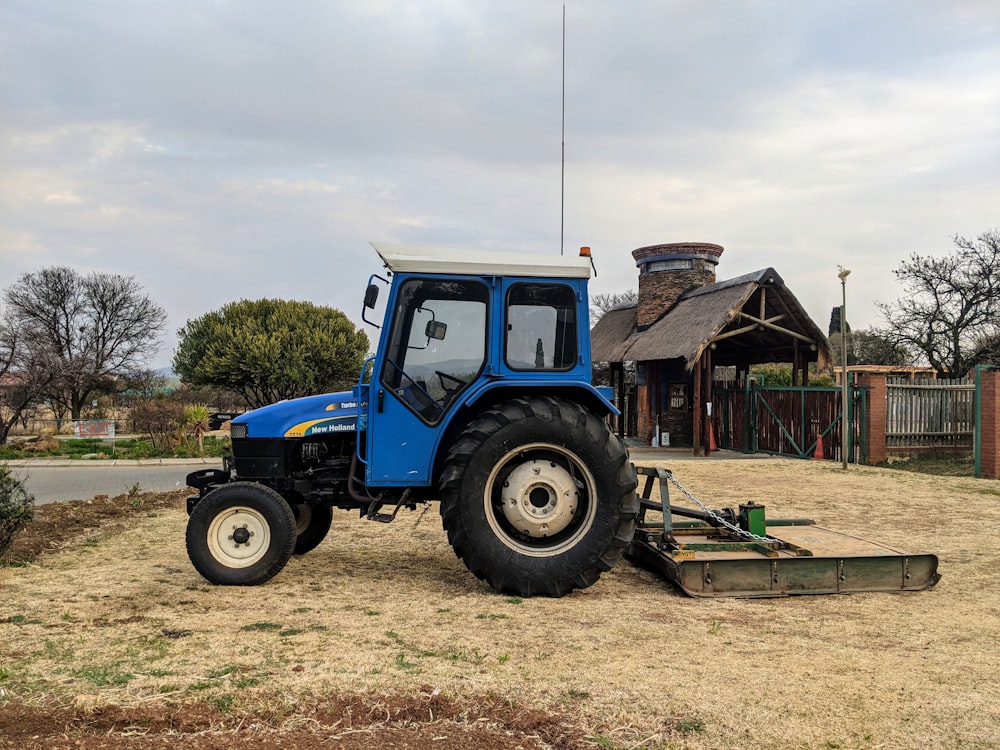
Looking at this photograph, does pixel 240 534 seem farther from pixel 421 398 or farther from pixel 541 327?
pixel 541 327

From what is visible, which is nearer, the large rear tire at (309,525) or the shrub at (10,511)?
the shrub at (10,511)

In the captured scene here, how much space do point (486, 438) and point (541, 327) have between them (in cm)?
94

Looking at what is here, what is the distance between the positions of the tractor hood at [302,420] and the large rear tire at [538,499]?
3.57 feet

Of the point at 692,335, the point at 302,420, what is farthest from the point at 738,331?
the point at 302,420

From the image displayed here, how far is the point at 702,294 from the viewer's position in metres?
22.5

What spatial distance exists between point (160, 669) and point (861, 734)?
3291mm

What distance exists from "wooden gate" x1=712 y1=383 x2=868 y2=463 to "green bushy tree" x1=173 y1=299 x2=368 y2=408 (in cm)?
1632

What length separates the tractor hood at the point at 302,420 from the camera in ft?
20.6

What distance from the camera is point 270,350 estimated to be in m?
31.2

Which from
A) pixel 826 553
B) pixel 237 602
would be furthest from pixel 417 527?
pixel 826 553

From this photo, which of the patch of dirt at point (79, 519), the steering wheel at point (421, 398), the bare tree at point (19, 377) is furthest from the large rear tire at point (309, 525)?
the bare tree at point (19, 377)

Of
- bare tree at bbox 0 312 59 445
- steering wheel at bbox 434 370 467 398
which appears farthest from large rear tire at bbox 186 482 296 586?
bare tree at bbox 0 312 59 445

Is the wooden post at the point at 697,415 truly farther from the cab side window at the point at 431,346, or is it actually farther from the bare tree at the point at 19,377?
the bare tree at the point at 19,377

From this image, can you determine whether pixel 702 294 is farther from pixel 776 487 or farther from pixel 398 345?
pixel 398 345
